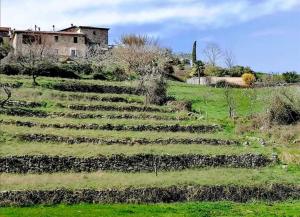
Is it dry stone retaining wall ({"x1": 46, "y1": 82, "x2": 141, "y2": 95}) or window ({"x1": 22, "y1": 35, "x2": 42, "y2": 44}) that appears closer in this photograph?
dry stone retaining wall ({"x1": 46, "y1": 82, "x2": 141, "y2": 95})

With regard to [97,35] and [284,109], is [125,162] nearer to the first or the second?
[284,109]

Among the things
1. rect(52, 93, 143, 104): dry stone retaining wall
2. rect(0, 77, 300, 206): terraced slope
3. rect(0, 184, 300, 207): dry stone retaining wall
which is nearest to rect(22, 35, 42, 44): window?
rect(0, 77, 300, 206): terraced slope

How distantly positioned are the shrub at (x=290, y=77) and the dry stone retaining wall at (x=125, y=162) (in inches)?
2107

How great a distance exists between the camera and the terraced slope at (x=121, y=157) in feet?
123

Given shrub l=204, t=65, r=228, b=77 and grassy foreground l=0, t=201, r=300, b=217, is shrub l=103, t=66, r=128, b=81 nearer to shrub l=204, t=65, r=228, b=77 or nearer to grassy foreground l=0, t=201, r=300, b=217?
shrub l=204, t=65, r=228, b=77

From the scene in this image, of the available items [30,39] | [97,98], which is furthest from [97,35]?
[97,98]

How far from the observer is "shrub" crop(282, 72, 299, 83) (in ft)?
328

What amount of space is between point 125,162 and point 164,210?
972 cm

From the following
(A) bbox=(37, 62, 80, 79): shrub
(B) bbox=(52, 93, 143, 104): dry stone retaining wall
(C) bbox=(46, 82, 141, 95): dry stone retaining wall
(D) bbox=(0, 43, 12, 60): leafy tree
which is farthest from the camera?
(D) bbox=(0, 43, 12, 60): leafy tree

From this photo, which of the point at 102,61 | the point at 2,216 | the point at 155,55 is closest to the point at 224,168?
the point at 2,216

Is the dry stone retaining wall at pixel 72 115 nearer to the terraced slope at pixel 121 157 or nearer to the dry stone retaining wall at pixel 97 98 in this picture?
the terraced slope at pixel 121 157

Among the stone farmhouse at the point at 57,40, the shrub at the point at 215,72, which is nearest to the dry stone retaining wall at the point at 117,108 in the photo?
the stone farmhouse at the point at 57,40

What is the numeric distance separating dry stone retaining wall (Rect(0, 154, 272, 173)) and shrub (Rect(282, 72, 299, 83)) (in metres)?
53.5

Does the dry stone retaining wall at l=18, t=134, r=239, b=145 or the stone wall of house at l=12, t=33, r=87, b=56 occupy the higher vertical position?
the stone wall of house at l=12, t=33, r=87, b=56
